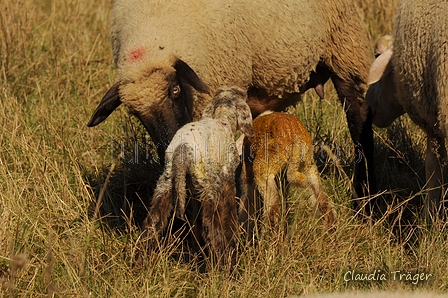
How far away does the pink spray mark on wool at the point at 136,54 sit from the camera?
4.47 m

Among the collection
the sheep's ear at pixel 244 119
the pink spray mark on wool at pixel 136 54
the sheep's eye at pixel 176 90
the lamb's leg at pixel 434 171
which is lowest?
the lamb's leg at pixel 434 171

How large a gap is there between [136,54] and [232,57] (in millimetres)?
699

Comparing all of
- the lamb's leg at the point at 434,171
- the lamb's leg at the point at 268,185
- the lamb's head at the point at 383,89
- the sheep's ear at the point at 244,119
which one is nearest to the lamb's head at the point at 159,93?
the sheep's ear at the point at 244,119

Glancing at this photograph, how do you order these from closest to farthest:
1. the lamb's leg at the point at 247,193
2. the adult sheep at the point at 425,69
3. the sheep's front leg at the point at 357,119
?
the adult sheep at the point at 425,69
the lamb's leg at the point at 247,193
the sheep's front leg at the point at 357,119

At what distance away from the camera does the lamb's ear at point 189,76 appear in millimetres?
4395

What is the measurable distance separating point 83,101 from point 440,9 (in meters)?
3.58

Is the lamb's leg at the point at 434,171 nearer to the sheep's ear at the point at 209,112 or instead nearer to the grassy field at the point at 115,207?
the grassy field at the point at 115,207

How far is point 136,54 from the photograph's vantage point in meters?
4.48

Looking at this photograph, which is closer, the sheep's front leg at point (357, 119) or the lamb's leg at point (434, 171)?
the lamb's leg at point (434, 171)

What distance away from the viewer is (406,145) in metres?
5.89

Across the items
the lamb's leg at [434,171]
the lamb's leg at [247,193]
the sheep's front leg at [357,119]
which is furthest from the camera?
the sheep's front leg at [357,119]

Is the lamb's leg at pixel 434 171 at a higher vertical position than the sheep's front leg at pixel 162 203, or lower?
lower

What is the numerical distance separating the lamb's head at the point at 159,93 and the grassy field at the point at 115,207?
53cm

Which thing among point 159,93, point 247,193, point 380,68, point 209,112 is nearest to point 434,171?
point 380,68
